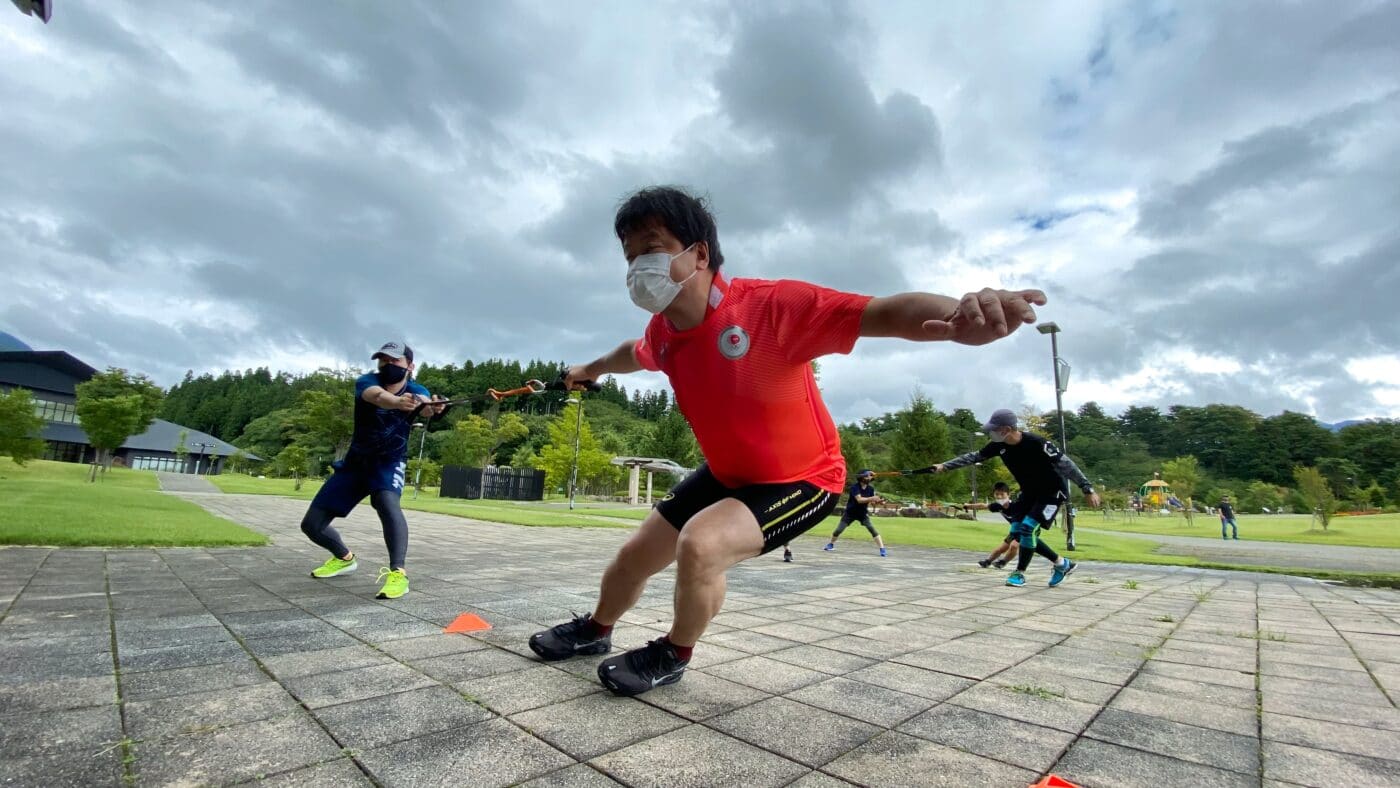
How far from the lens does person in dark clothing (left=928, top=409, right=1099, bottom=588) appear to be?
7.21m

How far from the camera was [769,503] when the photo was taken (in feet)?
8.14

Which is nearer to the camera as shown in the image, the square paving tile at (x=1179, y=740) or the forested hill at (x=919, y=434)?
the square paving tile at (x=1179, y=740)

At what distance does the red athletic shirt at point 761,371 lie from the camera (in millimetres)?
2328

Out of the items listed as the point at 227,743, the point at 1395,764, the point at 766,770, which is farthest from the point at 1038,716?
the point at 227,743

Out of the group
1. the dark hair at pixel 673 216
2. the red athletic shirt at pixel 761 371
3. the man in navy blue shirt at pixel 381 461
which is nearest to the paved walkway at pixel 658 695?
the man in navy blue shirt at pixel 381 461

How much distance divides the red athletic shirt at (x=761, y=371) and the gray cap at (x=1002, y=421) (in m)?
5.41

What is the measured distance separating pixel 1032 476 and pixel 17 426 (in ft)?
124

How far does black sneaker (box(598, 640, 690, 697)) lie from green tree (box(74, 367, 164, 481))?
1475 inches

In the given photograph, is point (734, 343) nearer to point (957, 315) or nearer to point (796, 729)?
point (957, 315)

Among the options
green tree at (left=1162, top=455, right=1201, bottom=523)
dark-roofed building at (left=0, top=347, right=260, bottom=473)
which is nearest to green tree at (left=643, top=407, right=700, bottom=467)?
green tree at (left=1162, top=455, right=1201, bottom=523)

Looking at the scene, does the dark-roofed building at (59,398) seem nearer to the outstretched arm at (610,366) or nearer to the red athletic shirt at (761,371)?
the outstretched arm at (610,366)

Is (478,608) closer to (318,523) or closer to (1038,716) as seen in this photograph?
(318,523)

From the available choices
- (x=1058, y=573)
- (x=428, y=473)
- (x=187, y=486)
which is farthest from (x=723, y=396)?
(x=428, y=473)

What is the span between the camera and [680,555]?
7.49 ft
